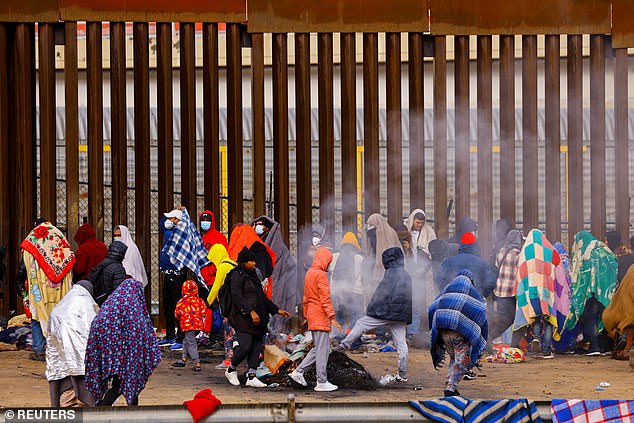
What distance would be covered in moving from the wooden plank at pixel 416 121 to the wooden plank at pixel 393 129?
181mm

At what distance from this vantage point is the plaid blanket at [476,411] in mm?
7465

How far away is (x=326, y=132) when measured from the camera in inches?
774

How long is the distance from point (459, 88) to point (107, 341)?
35.3ft

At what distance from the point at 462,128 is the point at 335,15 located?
99.7 inches

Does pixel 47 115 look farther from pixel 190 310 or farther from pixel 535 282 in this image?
pixel 535 282

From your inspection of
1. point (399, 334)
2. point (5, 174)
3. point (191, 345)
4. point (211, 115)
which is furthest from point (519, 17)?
point (5, 174)

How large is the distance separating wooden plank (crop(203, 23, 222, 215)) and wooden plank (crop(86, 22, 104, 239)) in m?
1.53

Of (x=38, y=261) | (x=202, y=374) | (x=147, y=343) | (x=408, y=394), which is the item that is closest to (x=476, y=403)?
(x=147, y=343)

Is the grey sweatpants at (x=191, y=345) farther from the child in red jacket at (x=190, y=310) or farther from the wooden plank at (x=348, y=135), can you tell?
the wooden plank at (x=348, y=135)

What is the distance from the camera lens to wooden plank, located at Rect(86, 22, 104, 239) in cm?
1927

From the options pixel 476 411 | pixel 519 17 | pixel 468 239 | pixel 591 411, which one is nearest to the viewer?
pixel 591 411

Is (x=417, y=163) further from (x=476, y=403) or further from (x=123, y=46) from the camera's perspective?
(x=476, y=403)

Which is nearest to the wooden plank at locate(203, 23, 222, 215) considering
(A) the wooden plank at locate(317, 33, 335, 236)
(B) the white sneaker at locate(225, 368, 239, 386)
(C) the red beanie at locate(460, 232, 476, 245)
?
(A) the wooden plank at locate(317, 33, 335, 236)

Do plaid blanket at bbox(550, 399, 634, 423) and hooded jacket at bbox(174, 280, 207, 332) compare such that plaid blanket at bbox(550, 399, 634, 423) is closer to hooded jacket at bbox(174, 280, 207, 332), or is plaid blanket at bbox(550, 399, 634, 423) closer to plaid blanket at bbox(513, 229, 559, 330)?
hooded jacket at bbox(174, 280, 207, 332)
